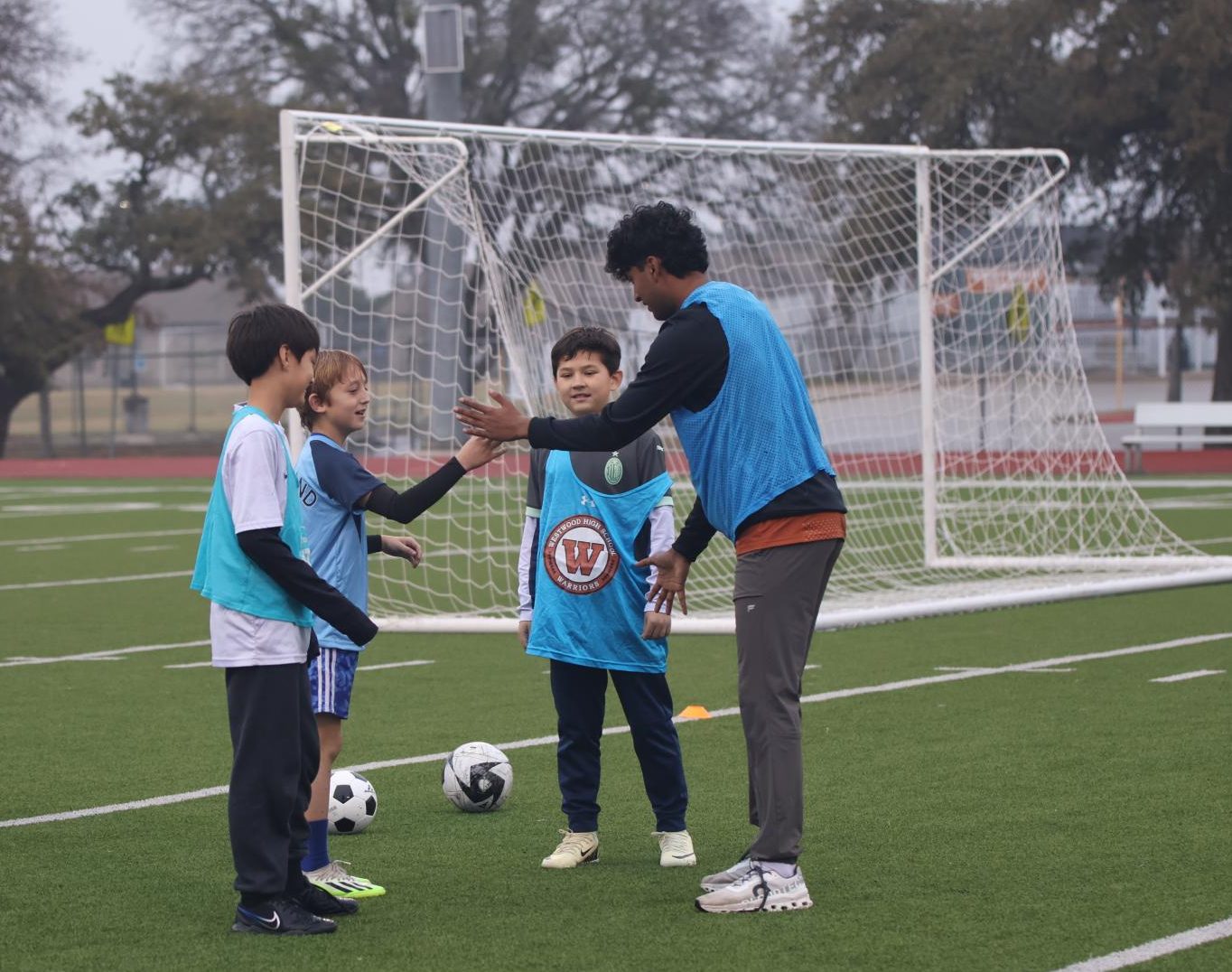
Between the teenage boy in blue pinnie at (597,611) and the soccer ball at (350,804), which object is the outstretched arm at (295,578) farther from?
the soccer ball at (350,804)

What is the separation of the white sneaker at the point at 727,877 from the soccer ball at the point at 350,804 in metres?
1.42

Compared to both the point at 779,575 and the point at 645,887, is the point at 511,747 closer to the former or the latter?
the point at 645,887

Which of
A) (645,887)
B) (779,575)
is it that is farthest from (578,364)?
(645,887)

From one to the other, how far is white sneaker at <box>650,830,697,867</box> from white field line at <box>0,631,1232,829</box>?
1918mm

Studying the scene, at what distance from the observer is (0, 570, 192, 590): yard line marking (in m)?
14.4

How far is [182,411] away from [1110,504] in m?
44.5

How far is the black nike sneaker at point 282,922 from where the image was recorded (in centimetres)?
465

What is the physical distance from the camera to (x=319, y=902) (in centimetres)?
484

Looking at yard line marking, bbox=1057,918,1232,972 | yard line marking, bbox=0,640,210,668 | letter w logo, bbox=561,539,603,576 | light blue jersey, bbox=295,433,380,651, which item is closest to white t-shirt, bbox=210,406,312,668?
light blue jersey, bbox=295,433,380,651

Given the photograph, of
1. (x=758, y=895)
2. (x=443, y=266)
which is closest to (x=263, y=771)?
(x=758, y=895)

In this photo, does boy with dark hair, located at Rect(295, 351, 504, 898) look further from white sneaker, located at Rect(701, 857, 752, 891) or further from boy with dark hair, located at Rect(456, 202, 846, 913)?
white sneaker, located at Rect(701, 857, 752, 891)

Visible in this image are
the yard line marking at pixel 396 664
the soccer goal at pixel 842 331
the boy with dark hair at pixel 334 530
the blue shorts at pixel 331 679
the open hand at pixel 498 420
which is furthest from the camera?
the soccer goal at pixel 842 331

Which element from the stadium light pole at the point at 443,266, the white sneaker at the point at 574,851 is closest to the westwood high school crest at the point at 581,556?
the white sneaker at the point at 574,851

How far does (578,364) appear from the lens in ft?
18.2
